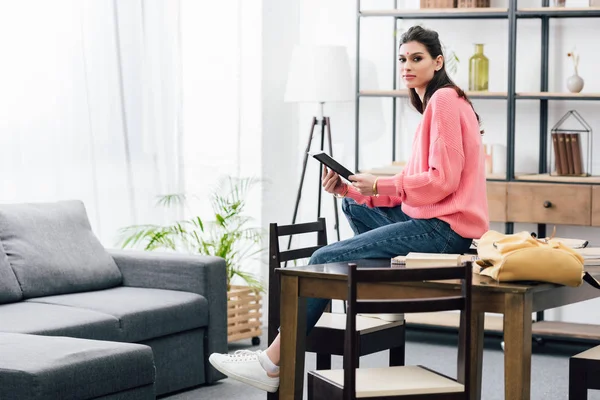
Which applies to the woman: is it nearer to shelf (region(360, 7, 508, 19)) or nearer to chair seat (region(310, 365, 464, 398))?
chair seat (region(310, 365, 464, 398))

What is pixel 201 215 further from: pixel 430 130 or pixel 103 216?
pixel 430 130

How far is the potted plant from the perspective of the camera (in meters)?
5.32

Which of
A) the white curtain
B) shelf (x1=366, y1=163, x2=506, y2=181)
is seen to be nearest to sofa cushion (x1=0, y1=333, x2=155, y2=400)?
the white curtain

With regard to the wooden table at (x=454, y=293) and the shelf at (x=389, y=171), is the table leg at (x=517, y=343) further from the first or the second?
the shelf at (x=389, y=171)

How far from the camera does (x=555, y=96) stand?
17.6 feet

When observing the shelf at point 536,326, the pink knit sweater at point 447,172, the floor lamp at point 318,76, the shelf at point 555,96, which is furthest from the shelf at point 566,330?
the pink knit sweater at point 447,172

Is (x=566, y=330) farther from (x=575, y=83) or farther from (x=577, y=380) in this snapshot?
(x=577, y=380)

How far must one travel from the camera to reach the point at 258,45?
5.99 metres

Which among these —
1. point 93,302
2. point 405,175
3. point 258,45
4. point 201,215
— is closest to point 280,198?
point 201,215

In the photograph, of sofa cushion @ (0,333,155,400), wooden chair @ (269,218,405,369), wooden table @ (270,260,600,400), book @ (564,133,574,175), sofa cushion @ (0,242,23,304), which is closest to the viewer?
wooden table @ (270,260,600,400)

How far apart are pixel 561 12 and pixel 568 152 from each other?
75 centimetres

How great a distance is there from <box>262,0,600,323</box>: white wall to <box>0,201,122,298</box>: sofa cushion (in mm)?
1543

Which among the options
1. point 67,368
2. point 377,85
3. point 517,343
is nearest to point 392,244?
point 517,343

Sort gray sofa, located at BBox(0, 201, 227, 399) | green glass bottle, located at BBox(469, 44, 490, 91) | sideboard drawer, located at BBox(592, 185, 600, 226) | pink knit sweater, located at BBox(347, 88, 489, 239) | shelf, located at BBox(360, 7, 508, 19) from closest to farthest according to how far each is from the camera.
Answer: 1. pink knit sweater, located at BBox(347, 88, 489, 239)
2. gray sofa, located at BBox(0, 201, 227, 399)
3. sideboard drawer, located at BBox(592, 185, 600, 226)
4. shelf, located at BBox(360, 7, 508, 19)
5. green glass bottle, located at BBox(469, 44, 490, 91)
